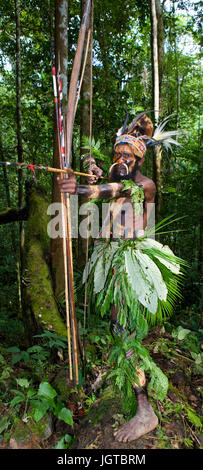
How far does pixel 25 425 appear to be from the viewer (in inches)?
87.2

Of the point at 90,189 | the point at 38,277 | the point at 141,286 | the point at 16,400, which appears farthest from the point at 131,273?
the point at 38,277

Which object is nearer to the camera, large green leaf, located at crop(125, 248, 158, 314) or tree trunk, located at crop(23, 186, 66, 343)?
large green leaf, located at crop(125, 248, 158, 314)

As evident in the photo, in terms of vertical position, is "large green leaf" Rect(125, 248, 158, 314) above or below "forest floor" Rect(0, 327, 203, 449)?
above

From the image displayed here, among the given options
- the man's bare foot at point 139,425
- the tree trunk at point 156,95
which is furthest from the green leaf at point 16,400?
the tree trunk at point 156,95

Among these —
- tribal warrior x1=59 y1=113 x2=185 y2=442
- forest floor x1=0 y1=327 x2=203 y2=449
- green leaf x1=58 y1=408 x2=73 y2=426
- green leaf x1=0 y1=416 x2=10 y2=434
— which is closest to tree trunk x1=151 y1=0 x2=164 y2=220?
tribal warrior x1=59 y1=113 x2=185 y2=442

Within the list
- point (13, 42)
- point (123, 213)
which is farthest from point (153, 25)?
point (123, 213)

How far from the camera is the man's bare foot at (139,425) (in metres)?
2.06

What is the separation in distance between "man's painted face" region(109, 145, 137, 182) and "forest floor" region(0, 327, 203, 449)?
1.85 meters

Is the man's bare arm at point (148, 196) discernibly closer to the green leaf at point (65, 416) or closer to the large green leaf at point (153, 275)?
the large green leaf at point (153, 275)

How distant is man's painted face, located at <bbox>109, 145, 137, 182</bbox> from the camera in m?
2.32

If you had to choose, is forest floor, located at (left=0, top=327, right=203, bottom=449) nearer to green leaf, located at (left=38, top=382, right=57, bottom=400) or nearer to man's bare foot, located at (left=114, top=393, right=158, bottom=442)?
man's bare foot, located at (left=114, top=393, right=158, bottom=442)

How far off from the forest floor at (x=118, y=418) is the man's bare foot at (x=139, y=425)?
0.14 ft
